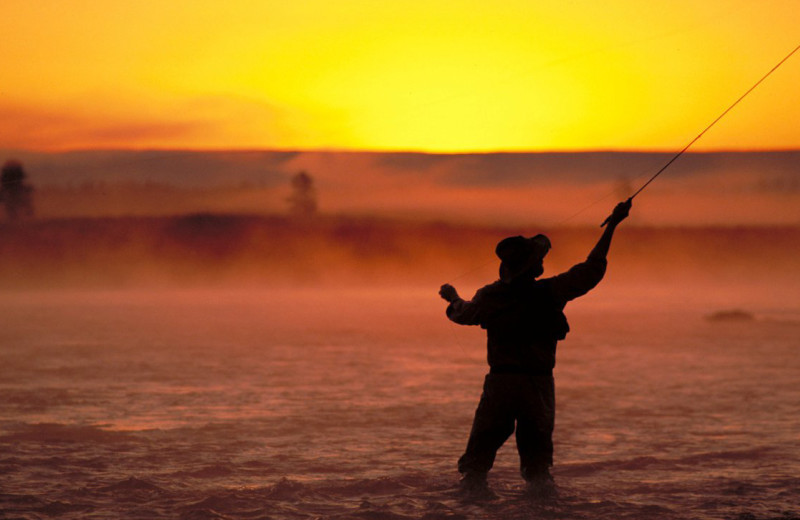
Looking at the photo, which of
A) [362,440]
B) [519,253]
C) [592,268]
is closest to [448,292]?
[519,253]

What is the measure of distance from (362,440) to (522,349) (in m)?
3.37

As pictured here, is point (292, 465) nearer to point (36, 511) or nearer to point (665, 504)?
point (36, 511)

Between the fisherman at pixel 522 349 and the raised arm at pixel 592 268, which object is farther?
the fisherman at pixel 522 349

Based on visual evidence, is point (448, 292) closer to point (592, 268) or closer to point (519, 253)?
point (519, 253)

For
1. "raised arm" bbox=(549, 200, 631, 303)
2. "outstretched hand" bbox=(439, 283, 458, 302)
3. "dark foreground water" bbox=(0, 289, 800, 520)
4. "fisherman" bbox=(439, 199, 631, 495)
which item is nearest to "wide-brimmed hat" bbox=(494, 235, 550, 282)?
"fisherman" bbox=(439, 199, 631, 495)

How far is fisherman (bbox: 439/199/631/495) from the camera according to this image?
7391mm

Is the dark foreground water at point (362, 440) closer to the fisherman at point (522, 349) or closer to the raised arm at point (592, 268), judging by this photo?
the fisherman at point (522, 349)

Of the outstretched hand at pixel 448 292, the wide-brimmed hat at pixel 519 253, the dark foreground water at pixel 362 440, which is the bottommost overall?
the dark foreground water at pixel 362 440

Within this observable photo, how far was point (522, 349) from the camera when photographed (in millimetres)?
7441

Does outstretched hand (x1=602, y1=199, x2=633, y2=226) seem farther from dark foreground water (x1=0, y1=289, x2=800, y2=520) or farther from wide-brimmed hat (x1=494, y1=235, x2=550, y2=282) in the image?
dark foreground water (x1=0, y1=289, x2=800, y2=520)

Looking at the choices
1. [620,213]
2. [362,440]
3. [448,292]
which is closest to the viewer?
[620,213]

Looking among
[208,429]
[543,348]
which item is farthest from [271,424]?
[543,348]

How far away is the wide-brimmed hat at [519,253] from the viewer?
7422mm

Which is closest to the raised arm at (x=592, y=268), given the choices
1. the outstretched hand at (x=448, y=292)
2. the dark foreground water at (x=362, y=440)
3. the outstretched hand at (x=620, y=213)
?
the outstretched hand at (x=620, y=213)
